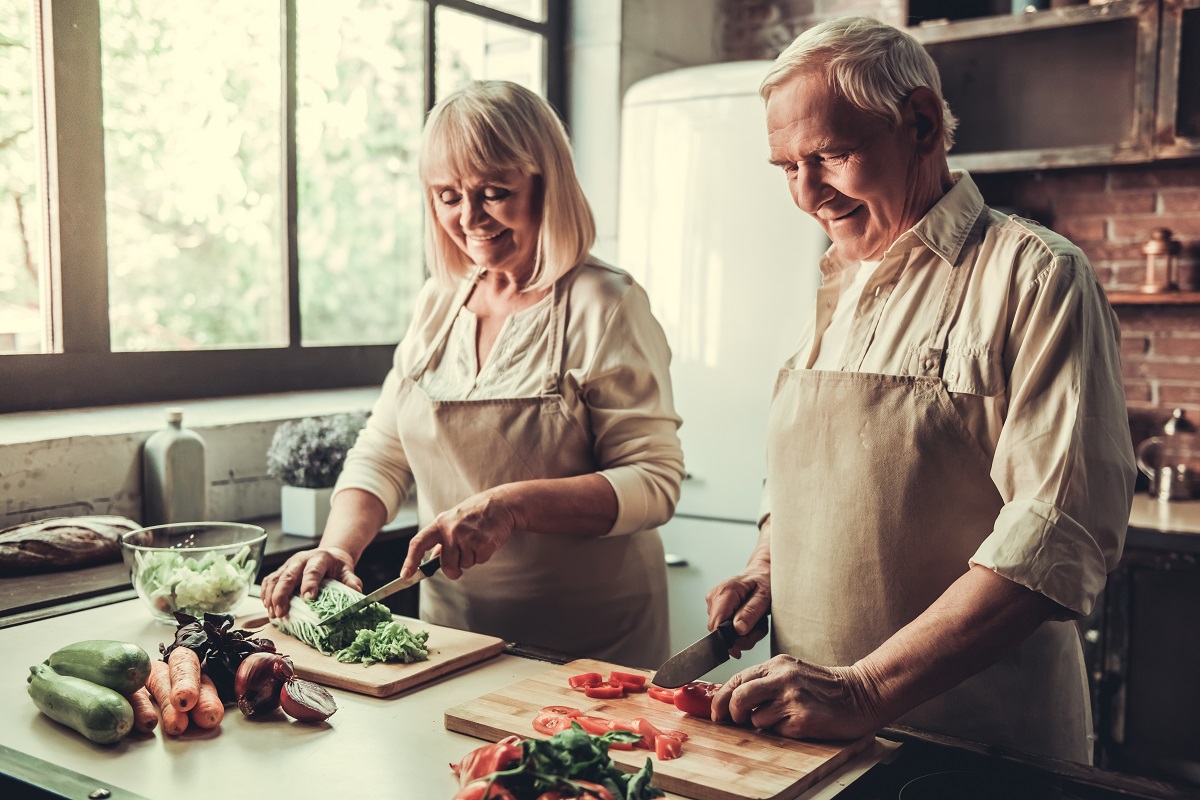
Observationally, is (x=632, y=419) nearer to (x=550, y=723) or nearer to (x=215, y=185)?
(x=550, y=723)

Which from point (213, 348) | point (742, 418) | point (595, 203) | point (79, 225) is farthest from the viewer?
point (595, 203)

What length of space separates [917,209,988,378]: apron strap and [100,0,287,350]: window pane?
6.67ft

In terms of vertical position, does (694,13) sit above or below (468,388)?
above

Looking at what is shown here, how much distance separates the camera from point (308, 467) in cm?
256

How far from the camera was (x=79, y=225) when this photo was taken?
8.26 feet

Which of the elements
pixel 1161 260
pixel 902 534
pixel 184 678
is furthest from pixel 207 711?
pixel 1161 260

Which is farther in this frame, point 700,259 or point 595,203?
point 595,203

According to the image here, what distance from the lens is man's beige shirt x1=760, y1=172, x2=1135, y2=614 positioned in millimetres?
1247

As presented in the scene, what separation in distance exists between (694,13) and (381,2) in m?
1.30

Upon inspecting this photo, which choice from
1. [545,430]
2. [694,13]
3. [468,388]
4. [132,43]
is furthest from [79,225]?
[694,13]

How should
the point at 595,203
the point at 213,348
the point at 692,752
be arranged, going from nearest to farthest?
the point at 692,752
the point at 213,348
the point at 595,203

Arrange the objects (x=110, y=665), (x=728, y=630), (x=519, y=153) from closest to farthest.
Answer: (x=110, y=665) → (x=728, y=630) → (x=519, y=153)

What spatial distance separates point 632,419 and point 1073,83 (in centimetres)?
224

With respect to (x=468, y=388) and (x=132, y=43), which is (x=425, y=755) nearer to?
(x=468, y=388)
